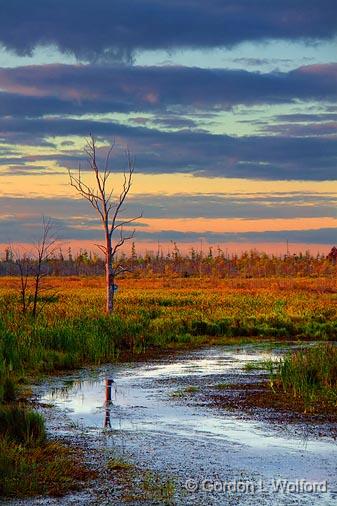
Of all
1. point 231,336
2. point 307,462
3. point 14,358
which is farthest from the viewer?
point 231,336

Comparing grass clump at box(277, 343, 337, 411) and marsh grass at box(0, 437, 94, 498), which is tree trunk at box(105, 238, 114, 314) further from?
marsh grass at box(0, 437, 94, 498)

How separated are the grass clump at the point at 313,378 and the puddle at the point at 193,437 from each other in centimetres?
190

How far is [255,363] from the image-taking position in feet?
75.4

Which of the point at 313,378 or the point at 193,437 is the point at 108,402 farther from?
the point at 313,378

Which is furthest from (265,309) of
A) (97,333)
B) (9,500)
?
(9,500)

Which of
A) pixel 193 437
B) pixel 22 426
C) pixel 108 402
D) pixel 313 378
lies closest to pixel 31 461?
pixel 22 426

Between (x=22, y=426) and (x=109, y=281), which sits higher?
(x=109, y=281)

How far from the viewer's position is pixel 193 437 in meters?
12.4

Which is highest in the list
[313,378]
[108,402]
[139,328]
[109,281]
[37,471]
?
[109,281]

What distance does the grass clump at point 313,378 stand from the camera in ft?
51.5

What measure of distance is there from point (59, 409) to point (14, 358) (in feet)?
19.5

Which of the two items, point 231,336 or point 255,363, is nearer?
point 255,363

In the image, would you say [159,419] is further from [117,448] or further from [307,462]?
[307,462]

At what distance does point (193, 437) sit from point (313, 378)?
5271mm
